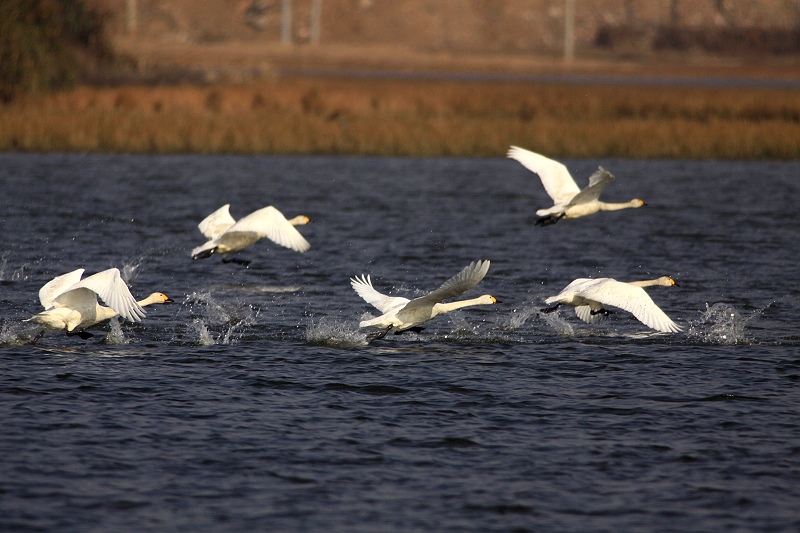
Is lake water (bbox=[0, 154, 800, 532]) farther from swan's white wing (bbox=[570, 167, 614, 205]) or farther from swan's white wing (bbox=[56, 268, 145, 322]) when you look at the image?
swan's white wing (bbox=[570, 167, 614, 205])

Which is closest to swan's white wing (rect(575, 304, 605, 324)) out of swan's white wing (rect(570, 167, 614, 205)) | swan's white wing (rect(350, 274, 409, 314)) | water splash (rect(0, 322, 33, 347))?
swan's white wing (rect(570, 167, 614, 205))

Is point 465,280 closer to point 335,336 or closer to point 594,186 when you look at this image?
point 335,336

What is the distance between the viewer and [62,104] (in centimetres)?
3303

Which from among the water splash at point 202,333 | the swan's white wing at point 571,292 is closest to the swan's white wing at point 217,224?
the water splash at point 202,333

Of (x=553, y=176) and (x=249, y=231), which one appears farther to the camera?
(x=553, y=176)

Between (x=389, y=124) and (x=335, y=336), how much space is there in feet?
65.1

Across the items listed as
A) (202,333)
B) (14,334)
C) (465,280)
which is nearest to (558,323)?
(465,280)

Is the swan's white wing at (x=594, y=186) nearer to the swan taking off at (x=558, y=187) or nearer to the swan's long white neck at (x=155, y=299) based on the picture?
the swan taking off at (x=558, y=187)

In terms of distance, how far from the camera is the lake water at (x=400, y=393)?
8.76 metres

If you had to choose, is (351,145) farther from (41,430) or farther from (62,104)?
(41,430)

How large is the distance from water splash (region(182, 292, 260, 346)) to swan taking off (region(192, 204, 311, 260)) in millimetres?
687

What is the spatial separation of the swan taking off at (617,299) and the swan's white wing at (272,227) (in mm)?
3278

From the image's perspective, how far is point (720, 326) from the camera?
14727mm

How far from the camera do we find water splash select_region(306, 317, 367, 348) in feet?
44.9
